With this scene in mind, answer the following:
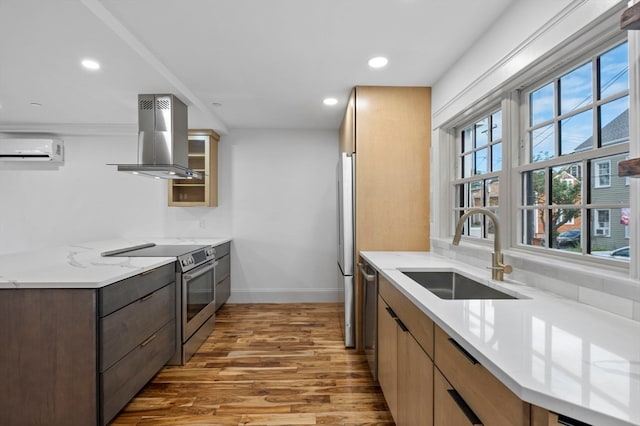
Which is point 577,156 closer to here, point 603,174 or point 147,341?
point 603,174

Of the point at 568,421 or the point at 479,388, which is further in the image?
the point at 479,388

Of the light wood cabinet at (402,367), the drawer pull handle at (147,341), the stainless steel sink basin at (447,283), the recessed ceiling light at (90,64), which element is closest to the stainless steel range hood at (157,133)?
the recessed ceiling light at (90,64)

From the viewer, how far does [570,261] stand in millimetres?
1452

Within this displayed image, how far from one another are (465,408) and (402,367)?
25.9 inches

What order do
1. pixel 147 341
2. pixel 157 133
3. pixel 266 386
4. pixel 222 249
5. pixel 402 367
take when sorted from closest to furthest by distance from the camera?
pixel 402 367 → pixel 147 341 → pixel 266 386 → pixel 157 133 → pixel 222 249

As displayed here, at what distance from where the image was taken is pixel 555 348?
834mm

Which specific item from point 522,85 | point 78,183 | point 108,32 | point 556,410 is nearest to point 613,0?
point 522,85

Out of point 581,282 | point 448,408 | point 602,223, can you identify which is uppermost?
point 602,223

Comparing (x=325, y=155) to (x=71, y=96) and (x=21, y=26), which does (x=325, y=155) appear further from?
(x=21, y=26)

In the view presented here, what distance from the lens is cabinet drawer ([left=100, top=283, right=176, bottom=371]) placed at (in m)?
1.72

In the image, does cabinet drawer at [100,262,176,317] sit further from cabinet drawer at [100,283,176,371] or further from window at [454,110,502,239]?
window at [454,110,502,239]

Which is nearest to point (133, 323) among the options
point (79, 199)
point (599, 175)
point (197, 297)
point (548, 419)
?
point (197, 297)

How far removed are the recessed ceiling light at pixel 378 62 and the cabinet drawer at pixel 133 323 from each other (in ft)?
7.54

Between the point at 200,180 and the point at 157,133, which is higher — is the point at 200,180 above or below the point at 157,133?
below
